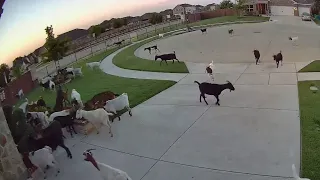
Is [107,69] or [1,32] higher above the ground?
[1,32]

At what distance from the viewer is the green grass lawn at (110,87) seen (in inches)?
534

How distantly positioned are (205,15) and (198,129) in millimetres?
46970

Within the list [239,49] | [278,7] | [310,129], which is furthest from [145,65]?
[278,7]

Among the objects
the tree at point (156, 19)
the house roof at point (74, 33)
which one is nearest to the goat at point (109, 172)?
the house roof at point (74, 33)

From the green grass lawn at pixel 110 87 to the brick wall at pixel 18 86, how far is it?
1.04 feet

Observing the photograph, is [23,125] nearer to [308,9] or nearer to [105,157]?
[105,157]

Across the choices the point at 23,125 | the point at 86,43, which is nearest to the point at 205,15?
the point at 86,43

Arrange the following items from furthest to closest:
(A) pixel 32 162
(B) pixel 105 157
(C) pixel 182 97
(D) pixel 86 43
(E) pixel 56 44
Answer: (D) pixel 86 43, (E) pixel 56 44, (C) pixel 182 97, (B) pixel 105 157, (A) pixel 32 162

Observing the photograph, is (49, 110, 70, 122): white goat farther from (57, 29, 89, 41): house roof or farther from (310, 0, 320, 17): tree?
(310, 0, 320, 17): tree

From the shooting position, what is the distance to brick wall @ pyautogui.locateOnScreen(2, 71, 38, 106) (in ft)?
36.1

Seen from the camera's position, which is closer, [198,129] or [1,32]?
[1,32]

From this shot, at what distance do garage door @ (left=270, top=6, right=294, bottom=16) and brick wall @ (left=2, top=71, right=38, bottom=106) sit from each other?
43.4 m

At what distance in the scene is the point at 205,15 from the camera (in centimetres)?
5412

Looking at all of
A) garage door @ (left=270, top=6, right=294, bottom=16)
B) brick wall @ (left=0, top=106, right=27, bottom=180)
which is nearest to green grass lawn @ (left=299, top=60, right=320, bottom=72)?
brick wall @ (left=0, top=106, right=27, bottom=180)
